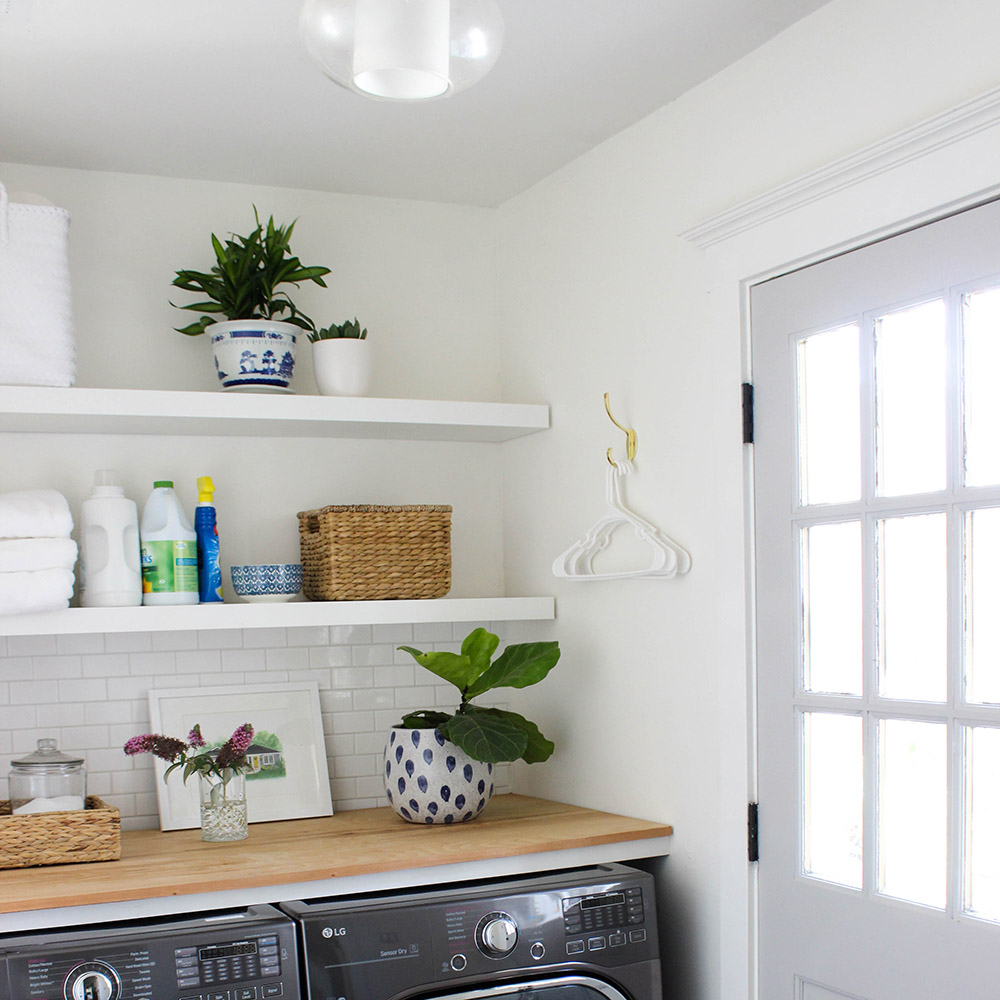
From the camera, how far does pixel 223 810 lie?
252cm

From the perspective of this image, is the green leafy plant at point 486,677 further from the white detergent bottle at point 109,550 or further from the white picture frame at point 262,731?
the white detergent bottle at point 109,550

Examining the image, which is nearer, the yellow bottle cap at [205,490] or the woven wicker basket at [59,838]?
the woven wicker basket at [59,838]

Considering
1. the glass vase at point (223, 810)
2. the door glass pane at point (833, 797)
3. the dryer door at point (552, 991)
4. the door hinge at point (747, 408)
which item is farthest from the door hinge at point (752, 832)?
the glass vase at point (223, 810)

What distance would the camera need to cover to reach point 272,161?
2.82m

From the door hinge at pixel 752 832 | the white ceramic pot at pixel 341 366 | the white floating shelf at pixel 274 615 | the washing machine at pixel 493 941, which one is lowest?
the washing machine at pixel 493 941

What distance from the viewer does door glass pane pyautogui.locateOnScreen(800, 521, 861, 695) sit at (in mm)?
2033

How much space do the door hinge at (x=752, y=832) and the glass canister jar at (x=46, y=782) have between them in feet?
4.53

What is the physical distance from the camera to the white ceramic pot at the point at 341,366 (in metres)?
2.81

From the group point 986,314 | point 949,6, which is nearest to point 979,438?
point 986,314

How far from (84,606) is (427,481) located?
3.16 ft

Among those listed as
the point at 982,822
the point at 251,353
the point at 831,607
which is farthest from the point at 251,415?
the point at 982,822

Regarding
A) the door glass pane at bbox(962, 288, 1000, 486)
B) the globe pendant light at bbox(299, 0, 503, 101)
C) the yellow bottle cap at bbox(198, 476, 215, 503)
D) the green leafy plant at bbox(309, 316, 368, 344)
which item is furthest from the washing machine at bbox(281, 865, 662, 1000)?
the globe pendant light at bbox(299, 0, 503, 101)

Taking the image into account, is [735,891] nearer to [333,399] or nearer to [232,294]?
[333,399]

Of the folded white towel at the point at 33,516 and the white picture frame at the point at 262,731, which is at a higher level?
the folded white towel at the point at 33,516
